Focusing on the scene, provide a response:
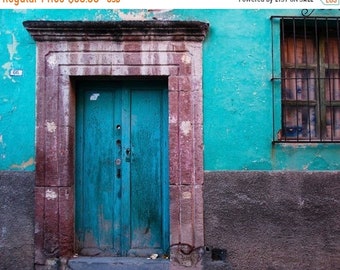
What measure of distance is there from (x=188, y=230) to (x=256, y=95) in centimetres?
164

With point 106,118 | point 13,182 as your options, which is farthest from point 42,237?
point 106,118

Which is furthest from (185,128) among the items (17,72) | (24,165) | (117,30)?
(17,72)

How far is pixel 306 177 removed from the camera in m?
5.08

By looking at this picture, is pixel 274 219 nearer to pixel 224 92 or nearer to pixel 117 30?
pixel 224 92

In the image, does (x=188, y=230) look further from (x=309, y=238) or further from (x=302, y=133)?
(x=302, y=133)

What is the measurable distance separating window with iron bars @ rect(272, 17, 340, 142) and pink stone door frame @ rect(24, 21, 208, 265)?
3.27ft

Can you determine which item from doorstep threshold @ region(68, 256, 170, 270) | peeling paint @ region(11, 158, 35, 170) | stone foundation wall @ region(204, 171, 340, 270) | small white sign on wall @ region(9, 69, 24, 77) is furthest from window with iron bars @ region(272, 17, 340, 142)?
small white sign on wall @ region(9, 69, 24, 77)

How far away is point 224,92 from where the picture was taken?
16.9 feet

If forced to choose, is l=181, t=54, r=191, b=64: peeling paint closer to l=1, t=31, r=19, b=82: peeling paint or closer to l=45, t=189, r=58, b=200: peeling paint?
l=1, t=31, r=19, b=82: peeling paint

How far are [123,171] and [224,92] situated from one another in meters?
1.45

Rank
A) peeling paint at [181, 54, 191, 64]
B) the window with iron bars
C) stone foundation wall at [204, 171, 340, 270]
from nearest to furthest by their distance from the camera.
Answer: stone foundation wall at [204, 171, 340, 270], peeling paint at [181, 54, 191, 64], the window with iron bars

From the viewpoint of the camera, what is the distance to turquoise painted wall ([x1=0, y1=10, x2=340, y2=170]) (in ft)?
16.8

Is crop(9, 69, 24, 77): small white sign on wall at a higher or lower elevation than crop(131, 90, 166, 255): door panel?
higher

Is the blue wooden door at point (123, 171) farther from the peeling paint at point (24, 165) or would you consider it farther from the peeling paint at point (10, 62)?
the peeling paint at point (10, 62)
